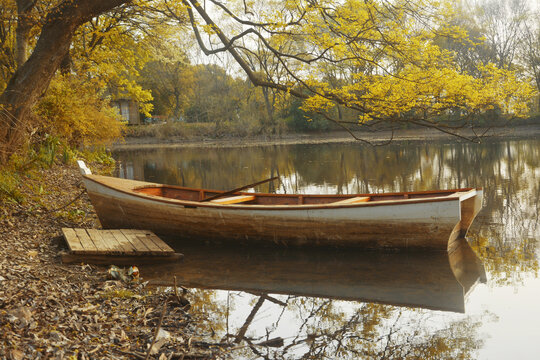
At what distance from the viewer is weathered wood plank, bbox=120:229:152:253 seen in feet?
22.4

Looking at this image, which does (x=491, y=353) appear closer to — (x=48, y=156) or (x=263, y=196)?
(x=263, y=196)

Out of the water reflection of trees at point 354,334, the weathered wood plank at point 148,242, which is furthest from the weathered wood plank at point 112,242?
the water reflection of trees at point 354,334

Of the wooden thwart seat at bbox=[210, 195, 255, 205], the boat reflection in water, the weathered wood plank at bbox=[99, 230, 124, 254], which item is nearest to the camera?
the boat reflection in water

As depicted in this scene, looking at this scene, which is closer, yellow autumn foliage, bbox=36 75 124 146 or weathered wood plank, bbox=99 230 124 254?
weathered wood plank, bbox=99 230 124 254

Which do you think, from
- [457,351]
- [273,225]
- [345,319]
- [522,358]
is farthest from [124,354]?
[273,225]

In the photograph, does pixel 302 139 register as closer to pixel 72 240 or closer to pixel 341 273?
pixel 72 240

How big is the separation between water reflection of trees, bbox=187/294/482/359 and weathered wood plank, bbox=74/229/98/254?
235 cm

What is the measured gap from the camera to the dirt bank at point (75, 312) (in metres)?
3.38

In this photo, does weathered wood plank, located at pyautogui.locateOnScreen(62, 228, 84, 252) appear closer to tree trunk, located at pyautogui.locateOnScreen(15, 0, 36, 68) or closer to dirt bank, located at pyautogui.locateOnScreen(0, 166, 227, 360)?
dirt bank, located at pyautogui.locateOnScreen(0, 166, 227, 360)

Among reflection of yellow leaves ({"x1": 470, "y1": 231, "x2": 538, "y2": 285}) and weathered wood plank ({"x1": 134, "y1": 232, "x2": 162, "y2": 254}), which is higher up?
weathered wood plank ({"x1": 134, "y1": 232, "x2": 162, "y2": 254})

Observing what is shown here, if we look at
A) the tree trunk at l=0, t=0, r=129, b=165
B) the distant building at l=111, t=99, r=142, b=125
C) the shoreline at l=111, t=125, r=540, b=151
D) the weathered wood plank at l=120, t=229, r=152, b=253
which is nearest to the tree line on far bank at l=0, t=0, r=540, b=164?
the tree trunk at l=0, t=0, r=129, b=165

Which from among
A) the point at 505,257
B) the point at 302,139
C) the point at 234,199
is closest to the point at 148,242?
the point at 234,199

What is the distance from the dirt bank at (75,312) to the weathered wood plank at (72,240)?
0.17 meters

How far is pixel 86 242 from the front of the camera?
23.0 feet
